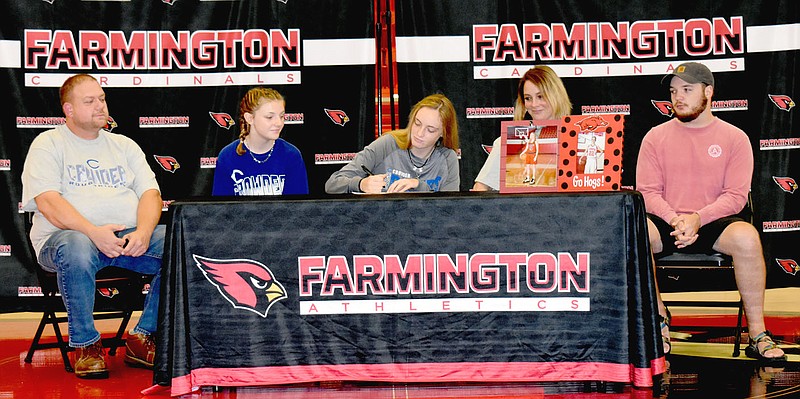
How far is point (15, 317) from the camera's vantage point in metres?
4.98

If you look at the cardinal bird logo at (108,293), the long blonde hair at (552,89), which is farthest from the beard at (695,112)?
the cardinal bird logo at (108,293)

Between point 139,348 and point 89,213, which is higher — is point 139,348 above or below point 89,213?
below

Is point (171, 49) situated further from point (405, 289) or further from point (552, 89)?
point (405, 289)

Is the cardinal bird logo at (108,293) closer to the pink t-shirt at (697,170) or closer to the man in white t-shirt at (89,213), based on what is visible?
the man in white t-shirt at (89,213)

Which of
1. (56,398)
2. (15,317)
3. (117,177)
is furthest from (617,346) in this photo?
(15,317)

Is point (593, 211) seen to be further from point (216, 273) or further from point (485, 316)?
point (216, 273)

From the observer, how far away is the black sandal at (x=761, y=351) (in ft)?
11.2

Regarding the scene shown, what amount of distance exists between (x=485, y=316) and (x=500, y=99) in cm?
243

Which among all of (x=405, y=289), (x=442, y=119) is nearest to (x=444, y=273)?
(x=405, y=289)

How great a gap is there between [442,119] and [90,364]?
176 cm

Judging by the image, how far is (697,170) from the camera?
3721mm

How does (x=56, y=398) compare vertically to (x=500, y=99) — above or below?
below

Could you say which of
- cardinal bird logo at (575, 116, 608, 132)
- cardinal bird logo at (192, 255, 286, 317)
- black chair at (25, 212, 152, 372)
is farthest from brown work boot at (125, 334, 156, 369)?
cardinal bird logo at (575, 116, 608, 132)

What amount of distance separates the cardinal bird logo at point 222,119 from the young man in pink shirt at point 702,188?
8.18 feet
